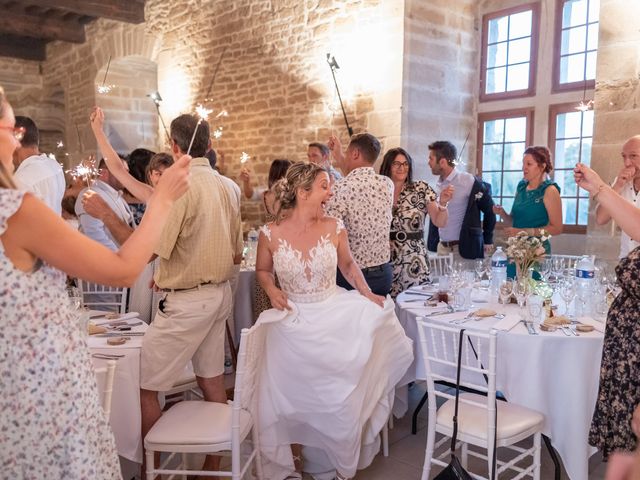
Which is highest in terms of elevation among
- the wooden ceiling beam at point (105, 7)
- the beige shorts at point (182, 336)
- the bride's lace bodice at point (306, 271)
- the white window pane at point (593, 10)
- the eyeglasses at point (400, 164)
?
the wooden ceiling beam at point (105, 7)

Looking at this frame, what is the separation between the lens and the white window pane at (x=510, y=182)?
6465 millimetres

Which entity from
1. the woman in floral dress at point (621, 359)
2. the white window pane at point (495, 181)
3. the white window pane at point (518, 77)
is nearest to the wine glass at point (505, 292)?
the woman in floral dress at point (621, 359)

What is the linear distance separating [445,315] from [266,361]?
1.05m

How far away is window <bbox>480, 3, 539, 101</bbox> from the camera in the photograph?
625 centimetres

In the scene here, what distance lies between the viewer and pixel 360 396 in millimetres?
2625

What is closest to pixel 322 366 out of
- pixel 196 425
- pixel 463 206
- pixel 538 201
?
pixel 196 425

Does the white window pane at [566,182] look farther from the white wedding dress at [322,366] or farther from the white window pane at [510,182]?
the white wedding dress at [322,366]

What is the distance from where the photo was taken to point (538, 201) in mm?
4367

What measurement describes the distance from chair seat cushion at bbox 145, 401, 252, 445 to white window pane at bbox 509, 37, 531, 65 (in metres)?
5.54

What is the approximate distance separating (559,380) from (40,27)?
10.3 m

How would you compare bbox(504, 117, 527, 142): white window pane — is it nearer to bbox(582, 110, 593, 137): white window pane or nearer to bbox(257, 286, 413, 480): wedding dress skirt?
bbox(582, 110, 593, 137): white window pane

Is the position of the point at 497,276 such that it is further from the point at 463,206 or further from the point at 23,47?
the point at 23,47

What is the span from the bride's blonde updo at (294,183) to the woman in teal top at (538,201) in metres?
2.21

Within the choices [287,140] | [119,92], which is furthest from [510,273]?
[119,92]
